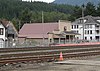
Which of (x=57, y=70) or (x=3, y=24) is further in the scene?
(x=3, y=24)

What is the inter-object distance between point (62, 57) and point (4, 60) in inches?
263

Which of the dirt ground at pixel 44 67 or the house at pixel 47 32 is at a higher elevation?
the house at pixel 47 32

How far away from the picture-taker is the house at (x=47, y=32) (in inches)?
3398

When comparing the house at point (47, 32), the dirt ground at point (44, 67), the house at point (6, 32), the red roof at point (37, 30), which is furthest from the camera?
the red roof at point (37, 30)

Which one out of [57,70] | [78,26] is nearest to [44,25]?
[78,26]

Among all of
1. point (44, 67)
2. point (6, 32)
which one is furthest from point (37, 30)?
A: point (44, 67)

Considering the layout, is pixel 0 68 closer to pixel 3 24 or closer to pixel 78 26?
pixel 3 24

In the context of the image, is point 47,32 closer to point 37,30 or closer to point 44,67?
point 37,30

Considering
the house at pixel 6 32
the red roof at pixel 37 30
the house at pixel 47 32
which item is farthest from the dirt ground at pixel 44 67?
the red roof at pixel 37 30

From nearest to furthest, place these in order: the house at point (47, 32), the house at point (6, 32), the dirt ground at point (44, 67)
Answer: the dirt ground at point (44, 67) < the house at point (6, 32) < the house at point (47, 32)

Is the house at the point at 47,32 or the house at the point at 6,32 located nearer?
the house at the point at 6,32

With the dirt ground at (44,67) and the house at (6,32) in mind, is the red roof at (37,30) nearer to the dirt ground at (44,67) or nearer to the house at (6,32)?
the house at (6,32)

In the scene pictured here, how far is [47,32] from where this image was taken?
8900cm

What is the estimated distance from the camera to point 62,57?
86.4ft
